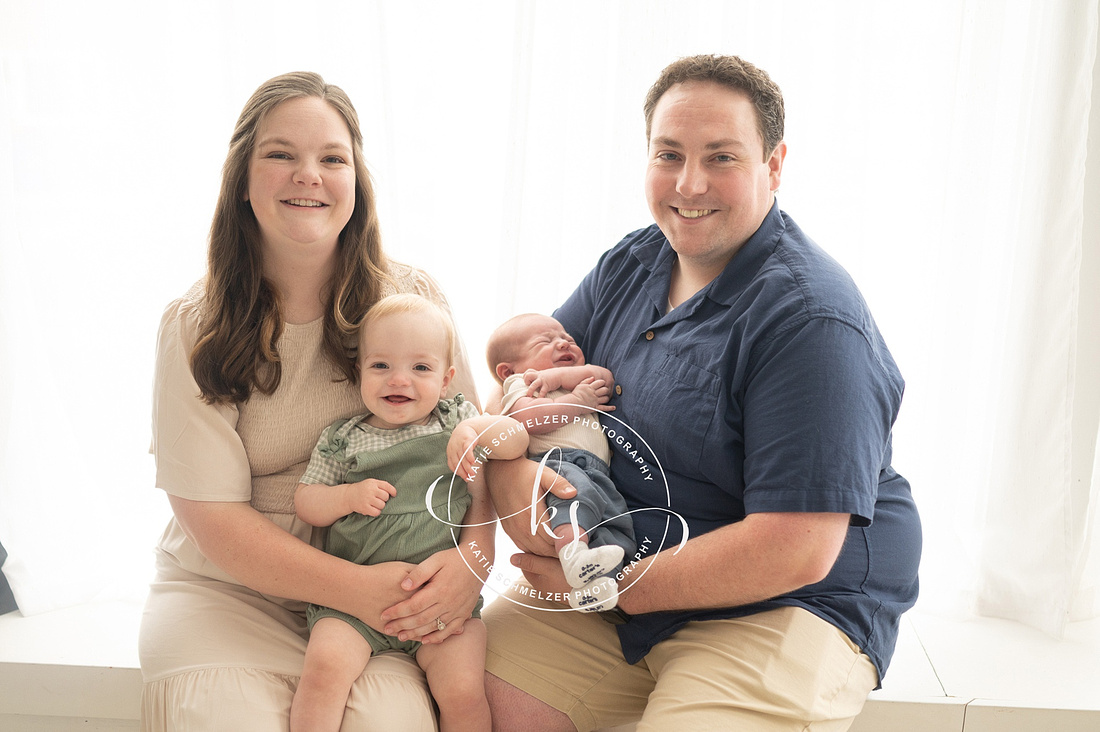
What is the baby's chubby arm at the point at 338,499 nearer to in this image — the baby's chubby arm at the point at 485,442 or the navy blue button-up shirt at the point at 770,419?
the baby's chubby arm at the point at 485,442

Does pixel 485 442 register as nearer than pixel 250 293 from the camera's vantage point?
Yes

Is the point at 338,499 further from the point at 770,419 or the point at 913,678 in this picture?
the point at 913,678

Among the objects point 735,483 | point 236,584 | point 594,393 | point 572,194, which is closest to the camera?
point 735,483

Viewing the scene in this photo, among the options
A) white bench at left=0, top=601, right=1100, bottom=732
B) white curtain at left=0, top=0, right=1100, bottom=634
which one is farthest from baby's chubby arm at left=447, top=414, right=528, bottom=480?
white bench at left=0, top=601, right=1100, bottom=732

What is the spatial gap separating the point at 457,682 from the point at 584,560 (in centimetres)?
35

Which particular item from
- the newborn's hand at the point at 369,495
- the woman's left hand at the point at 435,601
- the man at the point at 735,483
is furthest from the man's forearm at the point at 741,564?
the newborn's hand at the point at 369,495

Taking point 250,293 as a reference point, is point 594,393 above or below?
below

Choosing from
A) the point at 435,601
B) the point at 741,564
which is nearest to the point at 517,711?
the point at 435,601

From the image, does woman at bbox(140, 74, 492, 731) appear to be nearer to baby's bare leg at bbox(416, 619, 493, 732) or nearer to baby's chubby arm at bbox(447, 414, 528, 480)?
baby's bare leg at bbox(416, 619, 493, 732)

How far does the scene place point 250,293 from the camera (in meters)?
1.54

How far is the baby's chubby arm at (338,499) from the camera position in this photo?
1.38 meters

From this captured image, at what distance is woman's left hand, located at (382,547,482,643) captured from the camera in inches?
54.8

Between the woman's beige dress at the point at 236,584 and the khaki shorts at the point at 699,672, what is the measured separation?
0.24m

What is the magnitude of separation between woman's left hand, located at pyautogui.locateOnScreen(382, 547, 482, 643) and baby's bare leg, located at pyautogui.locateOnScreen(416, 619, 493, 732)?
3 cm
